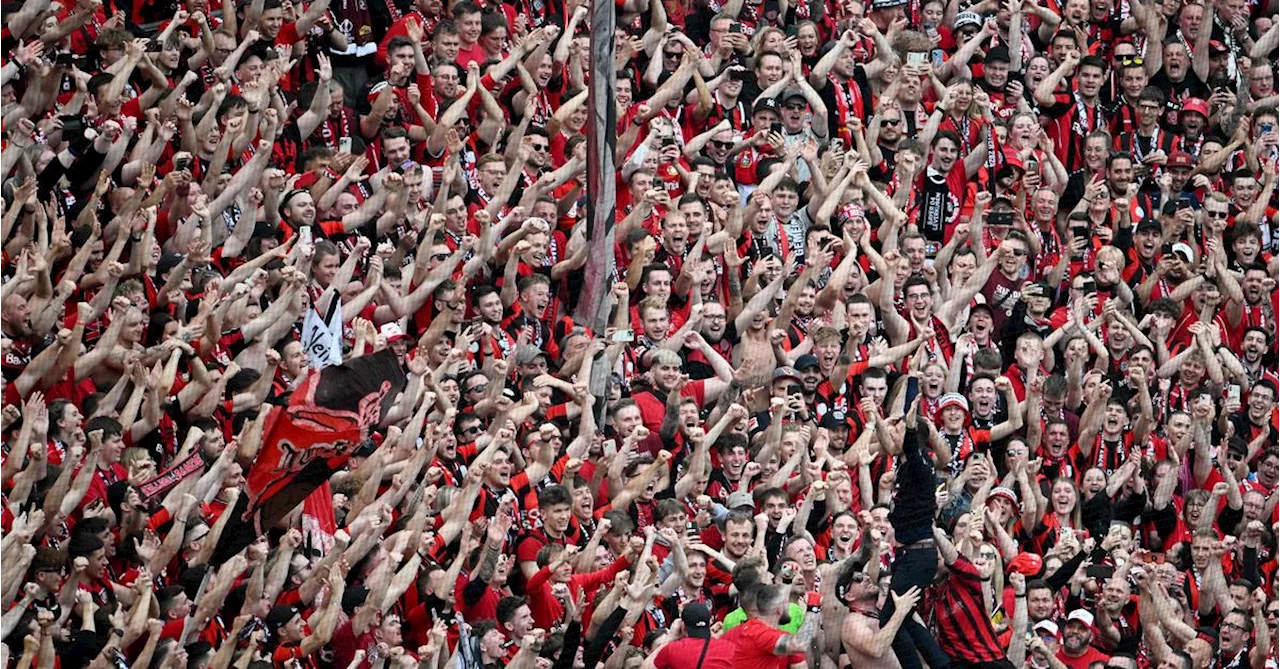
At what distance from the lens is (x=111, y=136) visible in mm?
16422

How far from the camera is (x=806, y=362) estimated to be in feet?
59.4

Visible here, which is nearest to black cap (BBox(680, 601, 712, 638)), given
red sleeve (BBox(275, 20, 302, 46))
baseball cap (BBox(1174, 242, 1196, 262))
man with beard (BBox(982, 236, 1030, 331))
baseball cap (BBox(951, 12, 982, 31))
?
red sleeve (BBox(275, 20, 302, 46))

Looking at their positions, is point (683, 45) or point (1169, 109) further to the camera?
point (1169, 109)

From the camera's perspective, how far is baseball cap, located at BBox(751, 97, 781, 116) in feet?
64.7

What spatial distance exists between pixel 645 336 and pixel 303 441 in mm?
3303

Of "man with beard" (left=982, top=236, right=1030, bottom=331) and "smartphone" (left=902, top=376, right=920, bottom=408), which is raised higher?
"man with beard" (left=982, top=236, right=1030, bottom=331)

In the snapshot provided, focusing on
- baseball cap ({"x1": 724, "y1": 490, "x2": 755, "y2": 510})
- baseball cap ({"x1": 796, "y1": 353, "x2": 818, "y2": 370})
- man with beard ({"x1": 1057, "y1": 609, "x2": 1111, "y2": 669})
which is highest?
baseball cap ({"x1": 796, "y1": 353, "x2": 818, "y2": 370})

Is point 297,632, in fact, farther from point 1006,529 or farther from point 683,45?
point 683,45

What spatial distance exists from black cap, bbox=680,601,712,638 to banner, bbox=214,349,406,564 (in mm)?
1742

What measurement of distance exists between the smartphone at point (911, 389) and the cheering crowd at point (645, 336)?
0.02 metres

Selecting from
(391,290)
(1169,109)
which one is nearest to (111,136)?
(391,290)

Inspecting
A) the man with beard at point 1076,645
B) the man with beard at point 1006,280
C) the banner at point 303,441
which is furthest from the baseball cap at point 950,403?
the banner at point 303,441

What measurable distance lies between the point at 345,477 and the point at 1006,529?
401 cm

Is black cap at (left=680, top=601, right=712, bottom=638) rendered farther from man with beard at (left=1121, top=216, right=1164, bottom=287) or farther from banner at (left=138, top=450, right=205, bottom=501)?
man with beard at (left=1121, top=216, right=1164, bottom=287)
